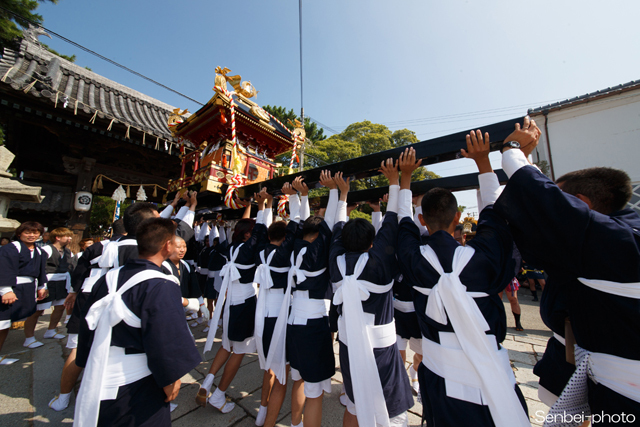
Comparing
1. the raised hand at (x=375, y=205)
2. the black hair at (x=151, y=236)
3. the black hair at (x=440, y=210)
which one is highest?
the raised hand at (x=375, y=205)

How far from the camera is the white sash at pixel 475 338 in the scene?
46.8 inches

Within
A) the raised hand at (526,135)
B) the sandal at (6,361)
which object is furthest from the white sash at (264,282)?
the sandal at (6,361)

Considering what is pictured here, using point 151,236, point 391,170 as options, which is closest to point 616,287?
point 391,170

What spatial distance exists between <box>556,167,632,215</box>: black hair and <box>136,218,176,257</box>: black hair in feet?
8.27

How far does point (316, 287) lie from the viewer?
91.4 inches

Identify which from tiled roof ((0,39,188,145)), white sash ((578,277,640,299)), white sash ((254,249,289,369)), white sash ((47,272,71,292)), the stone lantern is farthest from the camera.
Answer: white sash ((47,272,71,292))

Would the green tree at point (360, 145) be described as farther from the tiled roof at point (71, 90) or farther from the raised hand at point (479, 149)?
the raised hand at point (479, 149)

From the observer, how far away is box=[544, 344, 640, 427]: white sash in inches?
42.4

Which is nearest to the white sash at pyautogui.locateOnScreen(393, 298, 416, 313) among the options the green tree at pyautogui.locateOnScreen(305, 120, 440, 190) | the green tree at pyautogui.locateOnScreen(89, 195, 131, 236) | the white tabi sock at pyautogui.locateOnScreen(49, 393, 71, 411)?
the white tabi sock at pyautogui.locateOnScreen(49, 393, 71, 411)

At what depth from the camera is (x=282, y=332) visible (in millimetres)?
2418

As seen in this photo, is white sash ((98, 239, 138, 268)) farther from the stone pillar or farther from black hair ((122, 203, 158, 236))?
the stone pillar

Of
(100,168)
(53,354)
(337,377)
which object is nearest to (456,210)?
(337,377)

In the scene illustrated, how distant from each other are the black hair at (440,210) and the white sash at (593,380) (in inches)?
36.3

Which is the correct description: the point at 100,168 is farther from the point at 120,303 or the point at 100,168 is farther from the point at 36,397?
the point at 120,303
